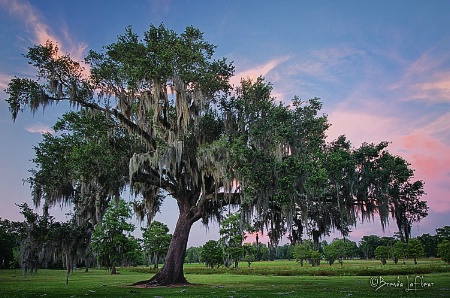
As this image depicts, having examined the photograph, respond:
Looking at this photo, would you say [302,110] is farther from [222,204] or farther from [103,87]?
[103,87]

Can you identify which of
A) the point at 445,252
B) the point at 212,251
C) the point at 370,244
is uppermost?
the point at 212,251

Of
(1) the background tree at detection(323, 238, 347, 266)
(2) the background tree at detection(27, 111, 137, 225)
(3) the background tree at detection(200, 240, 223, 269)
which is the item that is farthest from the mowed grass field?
(1) the background tree at detection(323, 238, 347, 266)

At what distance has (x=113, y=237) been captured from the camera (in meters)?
51.1

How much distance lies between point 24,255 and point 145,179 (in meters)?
8.48

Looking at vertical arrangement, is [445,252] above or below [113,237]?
below

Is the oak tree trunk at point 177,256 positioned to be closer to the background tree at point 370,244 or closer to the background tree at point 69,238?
the background tree at point 69,238

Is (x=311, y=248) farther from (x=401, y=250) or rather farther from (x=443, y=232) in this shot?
(x=443, y=232)

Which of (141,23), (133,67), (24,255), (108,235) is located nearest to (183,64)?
(133,67)

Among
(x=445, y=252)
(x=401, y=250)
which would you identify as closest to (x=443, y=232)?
(x=401, y=250)

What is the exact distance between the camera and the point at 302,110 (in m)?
19.8

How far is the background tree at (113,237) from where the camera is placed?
50219 mm

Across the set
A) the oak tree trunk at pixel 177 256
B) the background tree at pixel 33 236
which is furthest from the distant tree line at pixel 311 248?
the background tree at pixel 33 236

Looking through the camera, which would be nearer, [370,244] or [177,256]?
[177,256]

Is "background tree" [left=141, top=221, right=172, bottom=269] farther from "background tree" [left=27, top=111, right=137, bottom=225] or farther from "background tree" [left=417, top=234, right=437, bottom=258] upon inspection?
"background tree" [left=417, top=234, right=437, bottom=258]
